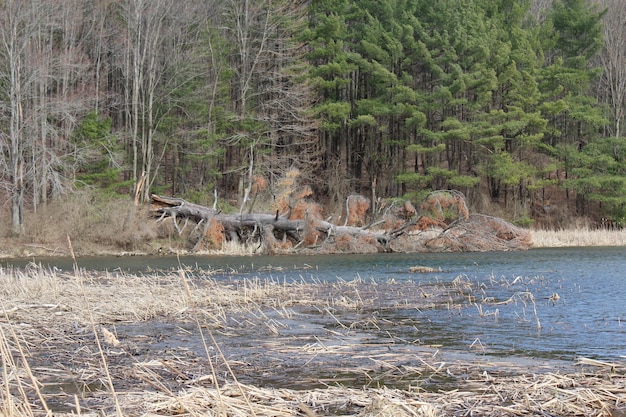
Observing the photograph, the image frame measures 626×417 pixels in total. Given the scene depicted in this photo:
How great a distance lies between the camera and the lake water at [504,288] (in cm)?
951

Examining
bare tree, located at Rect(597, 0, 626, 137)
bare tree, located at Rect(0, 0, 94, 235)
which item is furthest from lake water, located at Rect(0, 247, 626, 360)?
bare tree, located at Rect(597, 0, 626, 137)

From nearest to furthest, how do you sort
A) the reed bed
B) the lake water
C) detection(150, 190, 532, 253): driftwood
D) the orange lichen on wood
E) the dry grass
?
1. the reed bed
2. the lake water
3. detection(150, 190, 532, 253): driftwood
4. the orange lichen on wood
5. the dry grass

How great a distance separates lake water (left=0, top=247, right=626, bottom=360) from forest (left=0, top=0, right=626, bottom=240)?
12.4m

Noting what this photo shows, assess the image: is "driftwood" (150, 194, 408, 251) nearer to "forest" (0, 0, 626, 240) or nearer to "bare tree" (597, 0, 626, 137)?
"forest" (0, 0, 626, 240)

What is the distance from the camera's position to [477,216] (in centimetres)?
3159

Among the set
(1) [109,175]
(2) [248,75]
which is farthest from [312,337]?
(2) [248,75]

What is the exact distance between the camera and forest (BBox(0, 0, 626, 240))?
131 feet

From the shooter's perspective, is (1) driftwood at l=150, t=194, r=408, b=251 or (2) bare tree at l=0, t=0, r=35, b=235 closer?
(1) driftwood at l=150, t=194, r=408, b=251

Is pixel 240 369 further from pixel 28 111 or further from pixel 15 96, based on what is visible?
pixel 28 111

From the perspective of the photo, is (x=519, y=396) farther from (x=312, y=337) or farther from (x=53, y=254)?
(x=53, y=254)

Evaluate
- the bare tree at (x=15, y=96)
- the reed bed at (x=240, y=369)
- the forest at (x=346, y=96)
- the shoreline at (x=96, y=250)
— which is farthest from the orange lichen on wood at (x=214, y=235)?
the reed bed at (x=240, y=369)

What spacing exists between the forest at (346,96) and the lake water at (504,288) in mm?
12429

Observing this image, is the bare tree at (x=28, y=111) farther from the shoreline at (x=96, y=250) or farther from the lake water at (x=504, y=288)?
the lake water at (x=504, y=288)

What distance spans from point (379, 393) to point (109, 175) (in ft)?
103
